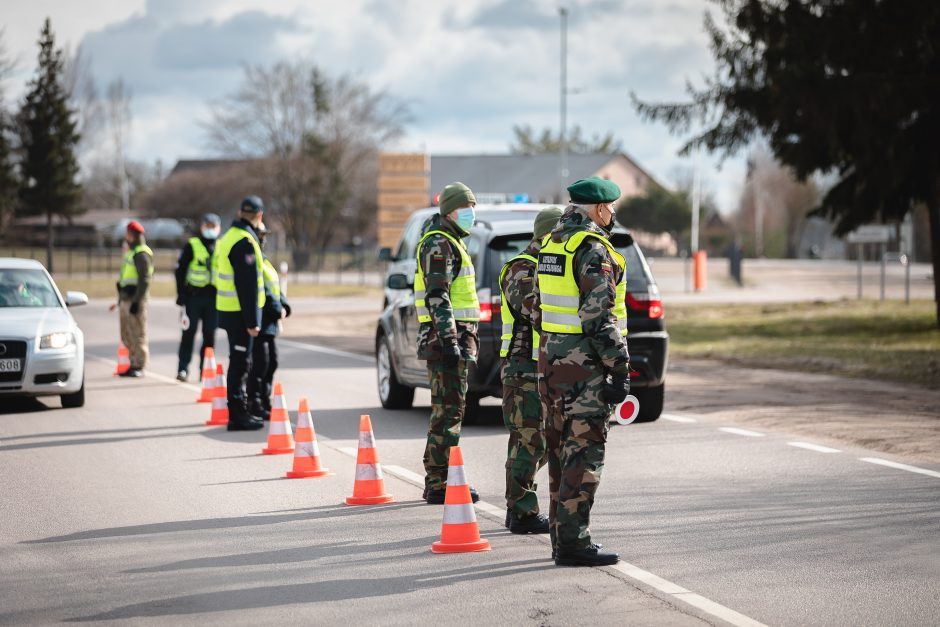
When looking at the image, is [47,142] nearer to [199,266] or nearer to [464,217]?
[199,266]

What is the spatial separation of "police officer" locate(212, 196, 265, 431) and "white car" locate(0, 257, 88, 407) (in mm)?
2159

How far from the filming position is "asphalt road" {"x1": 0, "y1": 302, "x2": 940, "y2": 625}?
626cm

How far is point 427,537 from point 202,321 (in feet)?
29.5

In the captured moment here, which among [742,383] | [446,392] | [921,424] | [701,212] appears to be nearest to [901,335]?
[742,383]

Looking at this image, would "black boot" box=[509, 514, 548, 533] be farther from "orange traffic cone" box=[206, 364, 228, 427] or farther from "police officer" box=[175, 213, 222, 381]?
"police officer" box=[175, 213, 222, 381]

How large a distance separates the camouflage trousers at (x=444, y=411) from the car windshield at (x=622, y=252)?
3388 mm

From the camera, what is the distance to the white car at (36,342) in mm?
13703

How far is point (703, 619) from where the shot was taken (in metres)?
6.02

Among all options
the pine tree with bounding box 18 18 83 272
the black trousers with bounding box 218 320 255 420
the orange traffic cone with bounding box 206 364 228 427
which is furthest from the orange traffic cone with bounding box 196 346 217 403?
the pine tree with bounding box 18 18 83 272

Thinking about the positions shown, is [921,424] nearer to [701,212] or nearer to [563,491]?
[563,491]

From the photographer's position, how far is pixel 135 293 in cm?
A: 1800

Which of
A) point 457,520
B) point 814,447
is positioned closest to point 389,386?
point 814,447

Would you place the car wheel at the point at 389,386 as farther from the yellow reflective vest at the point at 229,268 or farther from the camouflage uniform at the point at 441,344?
the camouflage uniform at the point at 441,344

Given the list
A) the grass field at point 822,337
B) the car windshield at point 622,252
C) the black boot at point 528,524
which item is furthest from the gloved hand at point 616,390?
the grass field at point 822,337
